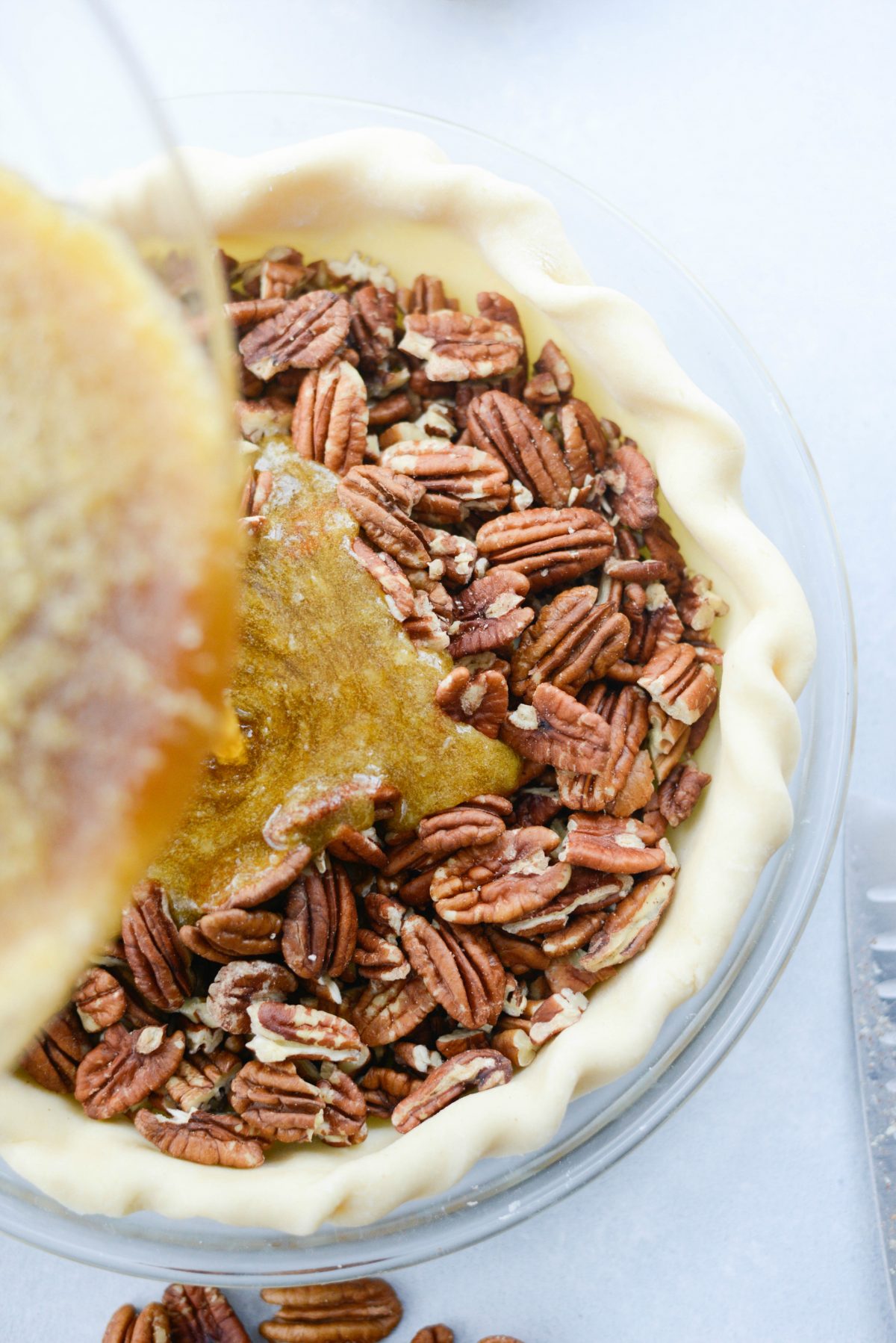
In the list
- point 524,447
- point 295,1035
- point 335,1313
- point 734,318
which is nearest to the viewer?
point 295,1035

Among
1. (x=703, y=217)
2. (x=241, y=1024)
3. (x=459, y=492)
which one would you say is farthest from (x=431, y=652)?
(x=703, y=217)

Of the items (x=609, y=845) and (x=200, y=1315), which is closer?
(x=609, y=845)

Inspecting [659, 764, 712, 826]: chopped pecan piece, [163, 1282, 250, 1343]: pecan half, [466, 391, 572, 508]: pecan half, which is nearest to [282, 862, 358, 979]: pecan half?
[659, 764, 712, 826]: chopped pecan piece

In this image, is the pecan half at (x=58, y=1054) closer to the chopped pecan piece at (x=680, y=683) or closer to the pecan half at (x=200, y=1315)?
the pecan half at (x=200, y=1315)

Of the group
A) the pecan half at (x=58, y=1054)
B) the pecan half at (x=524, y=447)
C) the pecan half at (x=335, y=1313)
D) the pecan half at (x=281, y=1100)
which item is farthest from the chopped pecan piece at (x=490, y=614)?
the pecan half at (x=335, y=1313)

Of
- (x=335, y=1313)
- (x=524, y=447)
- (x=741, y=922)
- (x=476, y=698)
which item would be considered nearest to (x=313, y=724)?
(x=476, y=698)

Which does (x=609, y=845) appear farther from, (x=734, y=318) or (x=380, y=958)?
(x=734, y=318)
